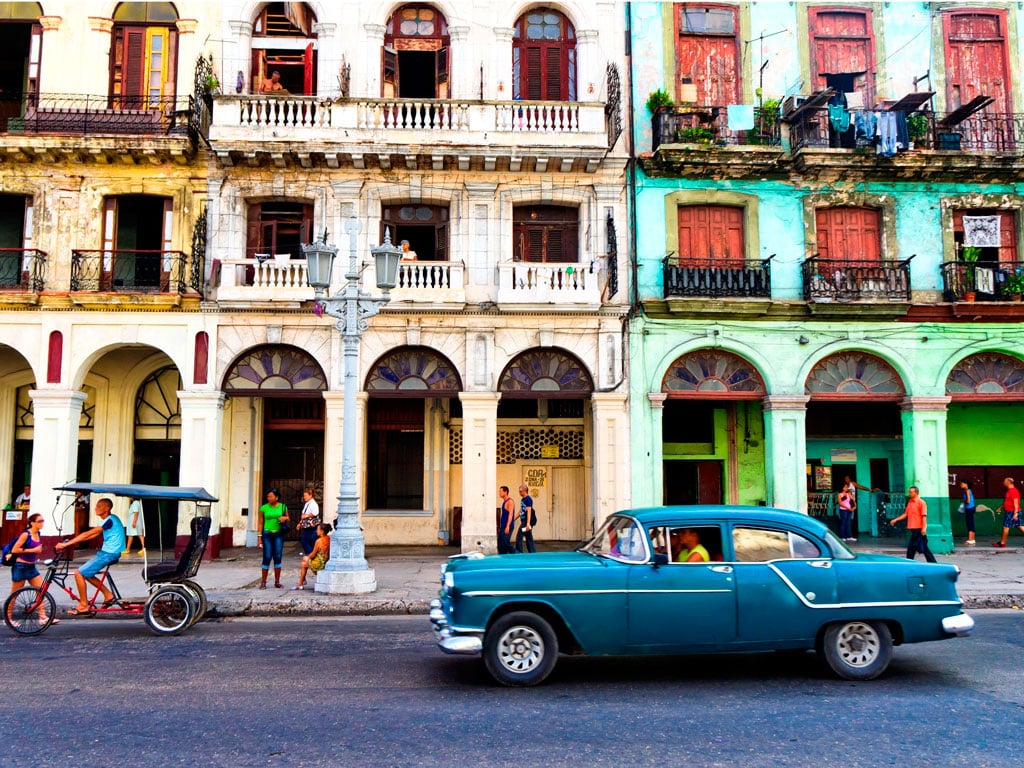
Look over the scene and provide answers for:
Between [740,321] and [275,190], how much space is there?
11552 millimetres

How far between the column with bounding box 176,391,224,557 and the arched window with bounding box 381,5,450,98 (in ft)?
28.1

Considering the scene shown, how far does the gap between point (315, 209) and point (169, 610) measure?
11.1m

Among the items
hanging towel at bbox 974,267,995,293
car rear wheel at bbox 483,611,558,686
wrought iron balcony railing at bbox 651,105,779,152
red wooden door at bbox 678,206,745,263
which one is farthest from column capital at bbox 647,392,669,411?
car rear wheel at bbox 483,611,558,686

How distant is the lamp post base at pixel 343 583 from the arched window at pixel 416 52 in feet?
39.1

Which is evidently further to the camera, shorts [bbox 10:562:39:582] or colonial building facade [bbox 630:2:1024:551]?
colonial building facade [bbox 630:2:1024:551]

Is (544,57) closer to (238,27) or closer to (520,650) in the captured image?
(238,27)

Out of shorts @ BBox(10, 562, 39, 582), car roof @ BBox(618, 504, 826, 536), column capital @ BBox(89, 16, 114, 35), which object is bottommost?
shorts @ BBox(10, 562, 39, 582)

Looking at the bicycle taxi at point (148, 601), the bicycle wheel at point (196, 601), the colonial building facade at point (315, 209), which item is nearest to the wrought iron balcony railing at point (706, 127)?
the colonial building facade at point (315, 209)

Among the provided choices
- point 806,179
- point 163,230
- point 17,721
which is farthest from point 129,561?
Result: point 806,179

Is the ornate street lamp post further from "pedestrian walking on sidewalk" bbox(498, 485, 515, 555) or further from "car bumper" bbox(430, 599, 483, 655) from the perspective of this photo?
"car bumper" bbox(430, 599, 483, 655)

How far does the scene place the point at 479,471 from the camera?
18.3m

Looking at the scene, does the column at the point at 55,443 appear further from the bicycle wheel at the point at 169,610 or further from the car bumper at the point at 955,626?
the car bumper at the point at 955,626

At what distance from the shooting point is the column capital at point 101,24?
61.4ft

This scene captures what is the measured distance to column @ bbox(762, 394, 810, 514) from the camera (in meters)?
18.6
